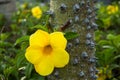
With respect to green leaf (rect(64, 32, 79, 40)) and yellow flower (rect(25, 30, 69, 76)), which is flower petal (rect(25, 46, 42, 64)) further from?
green leaf (rect(64, 32, 79, 40))

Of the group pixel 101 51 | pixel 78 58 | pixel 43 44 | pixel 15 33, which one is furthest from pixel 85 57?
pixel 15 33

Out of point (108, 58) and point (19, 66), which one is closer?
point (19, 66)

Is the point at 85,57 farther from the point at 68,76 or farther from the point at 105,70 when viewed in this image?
the point at 105,70

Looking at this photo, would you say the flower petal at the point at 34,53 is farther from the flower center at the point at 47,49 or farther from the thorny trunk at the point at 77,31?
the thorny trunk at the point at 77,31

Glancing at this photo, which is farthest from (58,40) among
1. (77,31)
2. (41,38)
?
(77,31)

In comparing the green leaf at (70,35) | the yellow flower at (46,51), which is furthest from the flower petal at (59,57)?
the green leaf at (70,35)

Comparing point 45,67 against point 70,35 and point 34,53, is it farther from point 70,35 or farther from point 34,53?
point 70,35

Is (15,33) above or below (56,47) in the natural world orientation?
below

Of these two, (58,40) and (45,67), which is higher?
(58,40)
